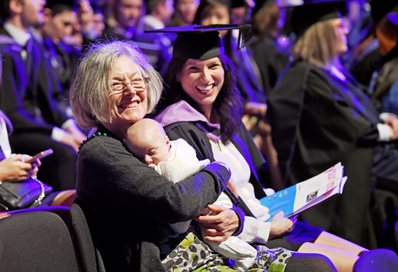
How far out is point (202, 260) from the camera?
9.63 ft

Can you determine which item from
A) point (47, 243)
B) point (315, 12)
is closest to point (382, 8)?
point (315, 12)

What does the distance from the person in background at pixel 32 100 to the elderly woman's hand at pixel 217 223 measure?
232cm

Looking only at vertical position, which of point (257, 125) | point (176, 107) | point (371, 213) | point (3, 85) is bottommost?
point (371, 213)

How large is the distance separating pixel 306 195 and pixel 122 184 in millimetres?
1162

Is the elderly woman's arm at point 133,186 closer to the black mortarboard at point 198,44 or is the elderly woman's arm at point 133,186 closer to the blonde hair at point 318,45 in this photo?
the black mortarboard at point 198,44

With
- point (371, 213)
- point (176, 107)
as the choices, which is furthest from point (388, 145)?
point (176, 107)

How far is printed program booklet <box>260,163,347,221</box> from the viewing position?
11.7 feet

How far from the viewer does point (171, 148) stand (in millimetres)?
2945

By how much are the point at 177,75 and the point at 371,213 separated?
2.41 metres

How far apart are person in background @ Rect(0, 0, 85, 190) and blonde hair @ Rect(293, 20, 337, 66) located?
1.68 m

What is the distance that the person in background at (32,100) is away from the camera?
5219 millimetres

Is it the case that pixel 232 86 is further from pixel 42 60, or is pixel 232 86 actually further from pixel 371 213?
pixel 42 60

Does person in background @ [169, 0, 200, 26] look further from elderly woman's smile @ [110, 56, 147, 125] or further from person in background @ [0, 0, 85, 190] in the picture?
elderly woman's smile @ [110, 56, 147, 125]

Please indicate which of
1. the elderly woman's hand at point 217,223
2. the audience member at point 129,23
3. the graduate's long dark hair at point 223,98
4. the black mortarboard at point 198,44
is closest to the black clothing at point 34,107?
the audience member at point 129,23
